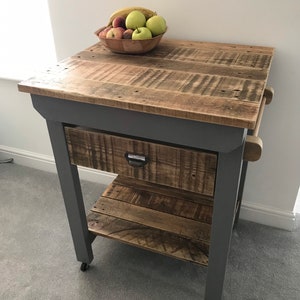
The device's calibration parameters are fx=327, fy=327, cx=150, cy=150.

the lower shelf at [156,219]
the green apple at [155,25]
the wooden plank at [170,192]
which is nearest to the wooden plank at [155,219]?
the lower shelf at [156,219]

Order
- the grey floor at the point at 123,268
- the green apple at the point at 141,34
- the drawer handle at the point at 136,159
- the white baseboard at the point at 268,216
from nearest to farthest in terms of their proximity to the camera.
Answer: the drawer handle at the point at 136,159, the green apple at the point at 141,34, the grey floor at the point at 123,268, the white baseboard at the point at 268,216

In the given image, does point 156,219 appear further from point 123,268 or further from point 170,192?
point 123,268

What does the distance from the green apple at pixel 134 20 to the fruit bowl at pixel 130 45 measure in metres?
0.06

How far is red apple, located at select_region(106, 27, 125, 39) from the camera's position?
1095mm

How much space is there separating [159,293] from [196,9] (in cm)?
111

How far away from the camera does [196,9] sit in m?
1.25

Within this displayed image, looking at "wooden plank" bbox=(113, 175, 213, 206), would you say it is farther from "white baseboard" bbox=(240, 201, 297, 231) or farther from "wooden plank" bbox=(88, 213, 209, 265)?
"white baseboard" bbox=(240, 201, 297, 231)

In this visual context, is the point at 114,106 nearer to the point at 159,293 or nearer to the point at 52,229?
the point at 159,293

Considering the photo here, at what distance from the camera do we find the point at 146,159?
3.09 ft

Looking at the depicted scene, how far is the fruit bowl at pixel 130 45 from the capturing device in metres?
1.09

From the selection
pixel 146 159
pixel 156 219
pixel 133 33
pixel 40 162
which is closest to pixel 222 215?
pixel 146 159

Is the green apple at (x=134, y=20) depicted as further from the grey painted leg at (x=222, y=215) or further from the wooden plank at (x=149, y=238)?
the wooden plank at (x=149, y=238)

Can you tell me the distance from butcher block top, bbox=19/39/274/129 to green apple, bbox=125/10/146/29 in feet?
0.33

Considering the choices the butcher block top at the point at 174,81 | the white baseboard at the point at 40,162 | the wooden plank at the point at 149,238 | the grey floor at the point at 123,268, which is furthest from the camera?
the white baseboard at the point at 40,162
